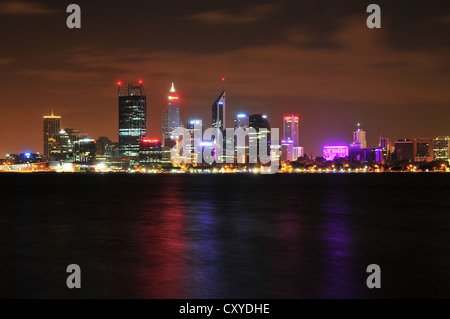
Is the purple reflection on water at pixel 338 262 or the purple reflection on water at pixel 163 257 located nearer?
the purple reflection on water at pixel 338 262

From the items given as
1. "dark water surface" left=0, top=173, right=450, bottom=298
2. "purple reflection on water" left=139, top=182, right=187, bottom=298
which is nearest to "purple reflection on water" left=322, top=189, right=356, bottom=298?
"dark water surface" left=0, top=173, right=450, bottom=298

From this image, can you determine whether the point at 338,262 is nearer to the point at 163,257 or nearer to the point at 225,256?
the point at 225,256

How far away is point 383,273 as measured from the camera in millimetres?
22781

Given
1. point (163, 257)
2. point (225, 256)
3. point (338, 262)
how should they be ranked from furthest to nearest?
point (225, 256), point (163, 257), point (338, 262)

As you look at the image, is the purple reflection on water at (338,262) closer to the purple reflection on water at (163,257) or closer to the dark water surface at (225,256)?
the dark water surface at (225,256)

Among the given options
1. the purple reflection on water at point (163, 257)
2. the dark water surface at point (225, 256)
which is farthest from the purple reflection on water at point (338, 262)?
the purple reflection on water at point (163, 257)

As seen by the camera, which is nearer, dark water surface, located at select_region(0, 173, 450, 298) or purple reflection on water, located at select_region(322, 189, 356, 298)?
purple reflection on water, located at select_region(322, 189, 356, 298)

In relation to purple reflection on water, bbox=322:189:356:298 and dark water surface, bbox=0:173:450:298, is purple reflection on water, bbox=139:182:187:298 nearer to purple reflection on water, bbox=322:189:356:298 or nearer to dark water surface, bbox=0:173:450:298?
dark water surface, bbox=0:173:450:298

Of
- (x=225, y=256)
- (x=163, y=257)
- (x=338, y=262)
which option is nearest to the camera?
(x=338, y=262)

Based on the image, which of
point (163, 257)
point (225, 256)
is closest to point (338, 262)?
point (225, 256)
